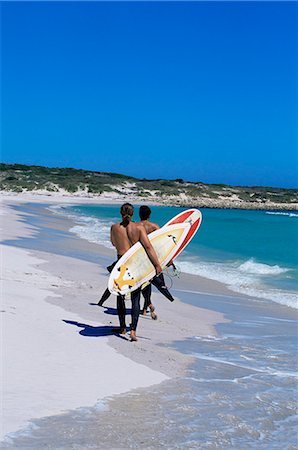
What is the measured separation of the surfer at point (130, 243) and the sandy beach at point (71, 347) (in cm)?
25

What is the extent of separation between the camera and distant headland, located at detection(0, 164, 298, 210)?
82.8 metres

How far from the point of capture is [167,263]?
854cm

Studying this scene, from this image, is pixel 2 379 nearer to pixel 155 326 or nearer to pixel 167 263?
pixel 155 326

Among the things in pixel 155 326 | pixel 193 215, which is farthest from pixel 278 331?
pixel 193 215

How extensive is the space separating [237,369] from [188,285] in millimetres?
6562

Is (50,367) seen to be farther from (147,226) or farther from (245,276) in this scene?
(245,276)

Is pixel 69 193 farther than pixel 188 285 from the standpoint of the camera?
Yes

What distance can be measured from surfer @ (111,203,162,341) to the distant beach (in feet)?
0.89

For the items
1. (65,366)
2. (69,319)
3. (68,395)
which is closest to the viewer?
(68,395)

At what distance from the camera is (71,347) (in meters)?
6.19

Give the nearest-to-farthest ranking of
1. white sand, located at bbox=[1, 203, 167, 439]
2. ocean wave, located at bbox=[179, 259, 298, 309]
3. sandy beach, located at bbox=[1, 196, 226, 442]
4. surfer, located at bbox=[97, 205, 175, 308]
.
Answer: white sand, located at bbox=[1, 203, 167, 439] < sandy beach, located at bbox=[1, 196, 226, 442] < surfer, located at bbox=[97, 205, 175, 308] < ocean wave, located at bbox=[179, 259, 298, 309]

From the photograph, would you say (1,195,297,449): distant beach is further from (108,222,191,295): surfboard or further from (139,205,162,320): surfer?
(108,222,191,295): surfboard

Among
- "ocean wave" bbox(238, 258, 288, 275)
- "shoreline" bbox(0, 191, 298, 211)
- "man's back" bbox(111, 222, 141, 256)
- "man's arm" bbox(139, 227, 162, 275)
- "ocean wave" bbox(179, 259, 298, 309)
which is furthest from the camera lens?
"shoreline" bbox(0, 191, 298, 211)

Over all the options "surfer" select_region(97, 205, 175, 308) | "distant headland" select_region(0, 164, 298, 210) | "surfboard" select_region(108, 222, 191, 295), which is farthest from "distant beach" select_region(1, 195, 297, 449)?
"distant headland" select_region(0, 164, 298, 210)
